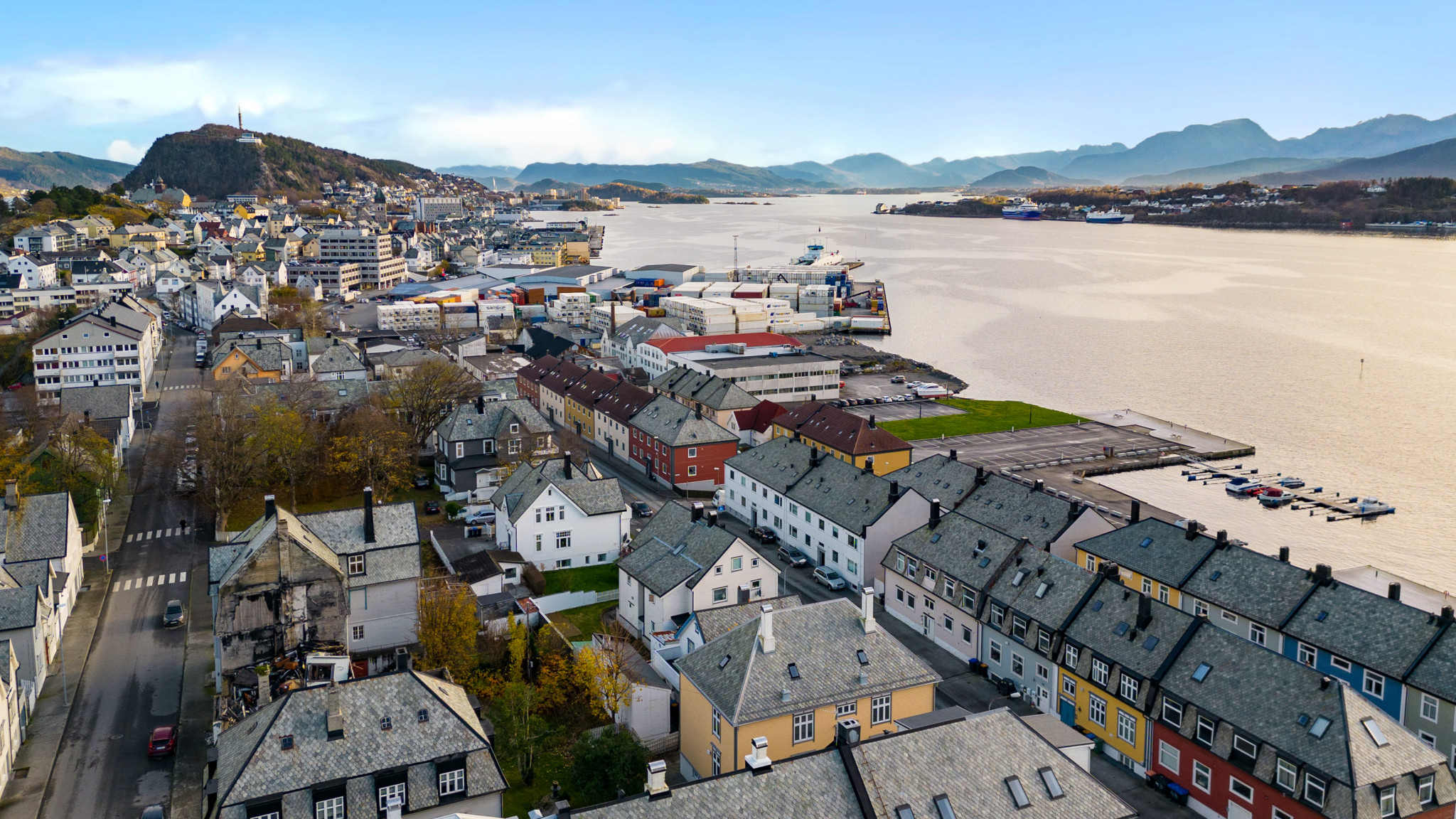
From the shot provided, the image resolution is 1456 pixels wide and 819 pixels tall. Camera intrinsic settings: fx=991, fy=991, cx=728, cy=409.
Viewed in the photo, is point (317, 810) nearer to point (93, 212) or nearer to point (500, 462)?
point (500, 462)

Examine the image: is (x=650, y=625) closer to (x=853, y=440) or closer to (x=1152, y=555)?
(x=1152, y=555)

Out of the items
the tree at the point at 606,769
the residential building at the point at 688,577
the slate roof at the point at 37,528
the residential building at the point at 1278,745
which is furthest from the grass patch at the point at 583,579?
the residential building at the point at 1278,745

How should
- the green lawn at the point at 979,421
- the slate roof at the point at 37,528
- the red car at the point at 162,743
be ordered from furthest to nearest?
the green lawn at the point at 979,421, the slate roof at the point at 37,528, the red car at the point at 162,743

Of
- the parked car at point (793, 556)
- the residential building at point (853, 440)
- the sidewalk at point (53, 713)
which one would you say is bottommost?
the sidewalk at point (53, 713)

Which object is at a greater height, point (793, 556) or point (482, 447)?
point (482, 447)

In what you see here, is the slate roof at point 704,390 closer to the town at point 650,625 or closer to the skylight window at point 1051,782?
the town at point 650,625

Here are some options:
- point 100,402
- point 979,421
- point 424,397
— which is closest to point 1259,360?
point 979,421
